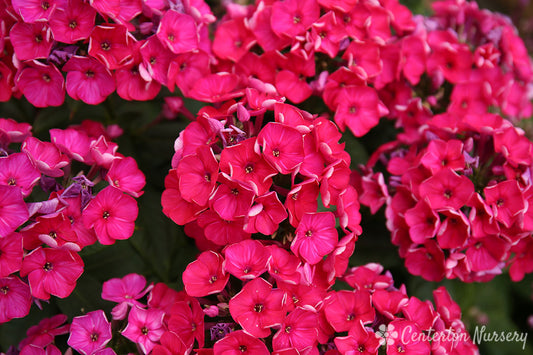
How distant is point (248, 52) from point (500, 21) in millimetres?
1239

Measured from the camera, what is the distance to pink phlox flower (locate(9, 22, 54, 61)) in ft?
4.54

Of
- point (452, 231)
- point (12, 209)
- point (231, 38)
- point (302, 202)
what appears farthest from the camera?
point (231, 38)

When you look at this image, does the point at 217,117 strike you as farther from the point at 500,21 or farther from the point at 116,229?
the point at 500,21

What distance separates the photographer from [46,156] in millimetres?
1327

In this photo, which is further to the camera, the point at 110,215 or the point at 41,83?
the point at 41,83

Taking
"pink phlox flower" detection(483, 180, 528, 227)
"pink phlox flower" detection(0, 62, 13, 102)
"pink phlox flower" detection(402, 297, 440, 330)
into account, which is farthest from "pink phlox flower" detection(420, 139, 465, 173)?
"pink phlox flower" detection(0, 62, 13, 102)

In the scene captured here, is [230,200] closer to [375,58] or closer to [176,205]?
[176,205]

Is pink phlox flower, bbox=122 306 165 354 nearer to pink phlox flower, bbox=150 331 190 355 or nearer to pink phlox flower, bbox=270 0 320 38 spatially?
pink phlox flower, bbox=150 331 190 355

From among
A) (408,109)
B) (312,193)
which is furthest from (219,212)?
(408,109)

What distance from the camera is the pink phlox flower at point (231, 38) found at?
170cm

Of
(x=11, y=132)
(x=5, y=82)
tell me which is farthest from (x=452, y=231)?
(x=5, y=82)

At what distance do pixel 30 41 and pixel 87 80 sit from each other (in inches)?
7.8

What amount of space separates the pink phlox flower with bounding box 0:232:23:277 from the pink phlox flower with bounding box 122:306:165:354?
1.13ft

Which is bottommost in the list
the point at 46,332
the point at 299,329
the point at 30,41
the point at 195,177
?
the point at 46,332
